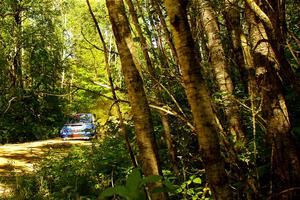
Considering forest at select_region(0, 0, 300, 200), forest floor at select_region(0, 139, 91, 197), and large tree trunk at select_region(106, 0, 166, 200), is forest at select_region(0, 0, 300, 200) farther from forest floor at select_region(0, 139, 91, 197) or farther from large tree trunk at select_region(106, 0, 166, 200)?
forest floor at select_region(0, 139, 91, 197)

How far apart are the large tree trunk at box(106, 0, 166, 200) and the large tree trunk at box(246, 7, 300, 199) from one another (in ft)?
2.77

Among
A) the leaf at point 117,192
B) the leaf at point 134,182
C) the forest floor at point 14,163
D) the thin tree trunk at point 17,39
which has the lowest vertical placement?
the forest floor at point 14,163

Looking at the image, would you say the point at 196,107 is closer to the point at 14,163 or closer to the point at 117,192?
the point at 117,192

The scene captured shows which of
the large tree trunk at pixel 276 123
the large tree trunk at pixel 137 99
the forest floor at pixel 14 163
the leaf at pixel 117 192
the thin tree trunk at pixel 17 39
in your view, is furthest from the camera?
the thin tree trunk at pixel 17 39

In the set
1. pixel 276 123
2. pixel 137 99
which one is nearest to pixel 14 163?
pixel 137 99

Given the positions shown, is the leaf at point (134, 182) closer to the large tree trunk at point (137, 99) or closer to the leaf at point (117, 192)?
the leaf at point (117, 192)

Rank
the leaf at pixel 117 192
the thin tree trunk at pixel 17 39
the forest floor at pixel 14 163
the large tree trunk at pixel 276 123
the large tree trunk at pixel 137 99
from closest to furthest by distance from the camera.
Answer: the leaf at pixel 117 192 < the large tree trunk at pixel 137 99 < the large tree trunk at pixel 276 123 < the forest floor at pixel 14 163 < the thin tree trunk at pixel 17 39

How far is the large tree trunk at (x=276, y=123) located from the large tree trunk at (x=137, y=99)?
845 mm

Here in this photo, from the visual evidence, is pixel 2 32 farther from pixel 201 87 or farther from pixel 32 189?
pixel 201 87

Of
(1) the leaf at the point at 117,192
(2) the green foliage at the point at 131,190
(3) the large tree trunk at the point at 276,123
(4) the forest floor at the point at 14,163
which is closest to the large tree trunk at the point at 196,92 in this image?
(2) the green foliage at the point at 131,190

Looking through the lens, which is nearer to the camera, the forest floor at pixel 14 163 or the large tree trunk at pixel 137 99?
the large tree trunk at pixel 137 99

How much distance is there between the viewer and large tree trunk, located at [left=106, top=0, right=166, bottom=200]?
2.06 m

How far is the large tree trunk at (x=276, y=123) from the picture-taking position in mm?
2242

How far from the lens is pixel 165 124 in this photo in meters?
3.92
